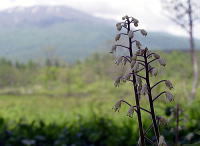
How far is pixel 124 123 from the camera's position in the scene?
6688 millimetres

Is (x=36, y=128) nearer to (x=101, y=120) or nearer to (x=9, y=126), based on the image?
(x=9, y=126)

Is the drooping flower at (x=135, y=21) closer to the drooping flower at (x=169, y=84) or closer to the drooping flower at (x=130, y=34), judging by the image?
the drooping flower at (x=130, y=34)

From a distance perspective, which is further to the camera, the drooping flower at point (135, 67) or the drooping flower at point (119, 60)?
the drooping flower at point (119, 60)

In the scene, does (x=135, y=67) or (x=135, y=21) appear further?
(x=135, y=21)

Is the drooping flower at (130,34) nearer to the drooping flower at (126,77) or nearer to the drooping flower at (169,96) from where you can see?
the drooping flower at (126,77)

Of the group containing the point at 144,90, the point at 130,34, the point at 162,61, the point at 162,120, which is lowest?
the point at 162,120

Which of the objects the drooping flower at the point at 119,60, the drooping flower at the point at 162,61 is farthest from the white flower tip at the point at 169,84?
the drooping flower at the point at 119,60

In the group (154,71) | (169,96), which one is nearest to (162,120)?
(169,96)

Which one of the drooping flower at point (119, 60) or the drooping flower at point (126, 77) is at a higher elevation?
the drooping flower at point (119, 60)

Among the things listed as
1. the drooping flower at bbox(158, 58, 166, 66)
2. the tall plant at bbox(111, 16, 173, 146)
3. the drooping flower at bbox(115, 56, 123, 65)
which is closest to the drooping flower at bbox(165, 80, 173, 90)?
the tall plant at bbox(111, 16, 173, 146)

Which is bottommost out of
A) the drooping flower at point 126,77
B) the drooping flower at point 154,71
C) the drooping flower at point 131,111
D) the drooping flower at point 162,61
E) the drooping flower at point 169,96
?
the drooping flower at point 131,111

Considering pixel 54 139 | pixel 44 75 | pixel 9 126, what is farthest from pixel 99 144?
pixel 44 75

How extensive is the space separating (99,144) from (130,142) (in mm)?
578

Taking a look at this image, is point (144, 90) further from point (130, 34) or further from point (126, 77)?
point (130, 34)
